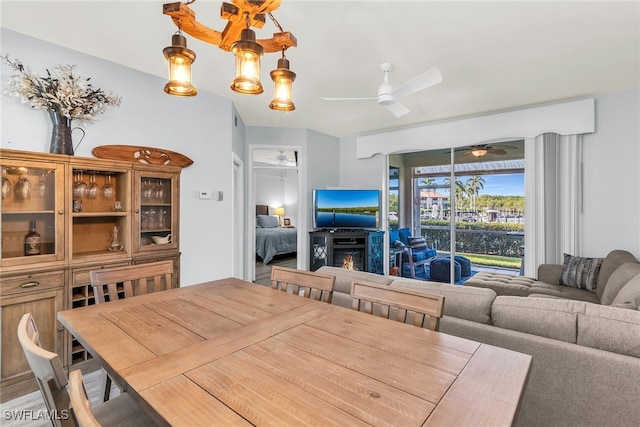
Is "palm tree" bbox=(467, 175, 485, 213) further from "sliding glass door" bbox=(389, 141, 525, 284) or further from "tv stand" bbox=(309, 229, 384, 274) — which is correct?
"tv stand" bbox=(309, 229, 384, 274)

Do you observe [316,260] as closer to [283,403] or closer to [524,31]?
[524,31]

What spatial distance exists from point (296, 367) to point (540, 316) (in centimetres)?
127

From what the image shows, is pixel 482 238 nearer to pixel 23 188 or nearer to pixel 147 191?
pixel 147 191

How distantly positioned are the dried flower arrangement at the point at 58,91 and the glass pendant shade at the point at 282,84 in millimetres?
1881

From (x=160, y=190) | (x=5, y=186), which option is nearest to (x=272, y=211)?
(x=160, y=190)

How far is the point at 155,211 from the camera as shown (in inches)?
118

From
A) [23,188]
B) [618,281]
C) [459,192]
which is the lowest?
[618,281]

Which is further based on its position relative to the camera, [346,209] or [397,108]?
[346,209]

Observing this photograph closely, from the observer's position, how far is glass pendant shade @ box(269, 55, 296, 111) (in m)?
1.61

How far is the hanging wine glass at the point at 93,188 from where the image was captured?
2602 millimetres

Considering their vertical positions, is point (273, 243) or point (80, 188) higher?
point (80, 188)

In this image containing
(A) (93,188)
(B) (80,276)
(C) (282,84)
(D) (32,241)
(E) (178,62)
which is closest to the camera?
(E) (178,62)

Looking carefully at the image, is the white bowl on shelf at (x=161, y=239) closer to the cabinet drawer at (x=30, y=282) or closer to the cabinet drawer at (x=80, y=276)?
the cabinet drawer at (x=80, y=276)

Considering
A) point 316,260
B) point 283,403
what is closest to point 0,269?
point 283,403
